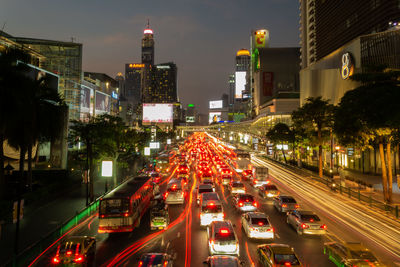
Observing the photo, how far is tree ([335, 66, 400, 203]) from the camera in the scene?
22.2 meters

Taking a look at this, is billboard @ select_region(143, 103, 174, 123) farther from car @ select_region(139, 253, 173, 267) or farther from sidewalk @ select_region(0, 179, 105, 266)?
car @ select_region(139, 253, 173, 267)

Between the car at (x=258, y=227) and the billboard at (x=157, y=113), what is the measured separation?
265ft

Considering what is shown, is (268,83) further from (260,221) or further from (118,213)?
(118,213)

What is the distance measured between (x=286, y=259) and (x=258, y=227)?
179 inches

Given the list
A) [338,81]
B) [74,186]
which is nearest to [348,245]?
[74,186]

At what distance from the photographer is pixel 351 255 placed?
39.1ft

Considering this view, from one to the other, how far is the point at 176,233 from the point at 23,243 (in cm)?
935

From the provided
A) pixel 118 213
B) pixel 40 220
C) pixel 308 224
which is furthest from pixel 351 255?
pixel 40 220

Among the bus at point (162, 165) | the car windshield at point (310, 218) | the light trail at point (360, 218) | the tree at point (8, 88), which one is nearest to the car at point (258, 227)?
the car windshield at point (310, 218)

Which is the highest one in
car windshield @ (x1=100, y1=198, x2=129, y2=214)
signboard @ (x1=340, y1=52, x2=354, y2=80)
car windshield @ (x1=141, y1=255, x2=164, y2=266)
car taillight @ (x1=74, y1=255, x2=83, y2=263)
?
signboard @ (x1=340, y1=52, x2=354, y2=80)

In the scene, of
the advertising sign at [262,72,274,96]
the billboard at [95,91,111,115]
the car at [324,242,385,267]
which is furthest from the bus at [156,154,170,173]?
the advertising sign at [262,72,274,96]

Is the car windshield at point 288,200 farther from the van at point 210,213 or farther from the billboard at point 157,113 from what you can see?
the billboard at point 157,113

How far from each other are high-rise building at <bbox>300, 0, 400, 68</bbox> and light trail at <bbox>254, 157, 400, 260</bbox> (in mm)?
53541

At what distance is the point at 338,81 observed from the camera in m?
55.3
